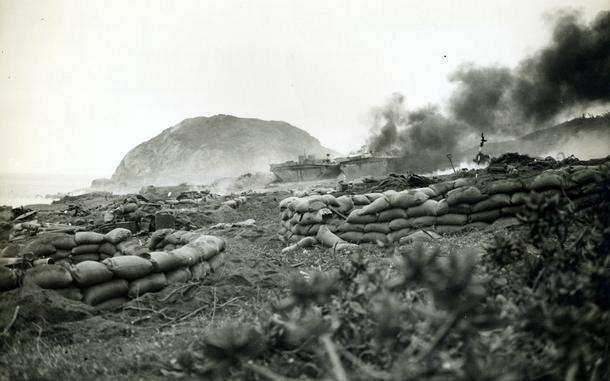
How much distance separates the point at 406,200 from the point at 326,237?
144cm

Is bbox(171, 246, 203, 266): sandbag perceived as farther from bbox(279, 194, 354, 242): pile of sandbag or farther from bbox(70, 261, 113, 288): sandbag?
bbox(279, 194, 354, 242): pile of sandbag

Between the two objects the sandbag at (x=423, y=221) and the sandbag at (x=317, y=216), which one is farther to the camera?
the sandbag at (x=317, y=216)

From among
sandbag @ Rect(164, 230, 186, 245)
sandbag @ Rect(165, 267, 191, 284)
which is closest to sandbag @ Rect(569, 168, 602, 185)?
sandbag @ Rect(165, 267, 191, 284)

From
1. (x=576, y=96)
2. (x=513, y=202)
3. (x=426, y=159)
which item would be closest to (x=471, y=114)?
(x=426, y=159)

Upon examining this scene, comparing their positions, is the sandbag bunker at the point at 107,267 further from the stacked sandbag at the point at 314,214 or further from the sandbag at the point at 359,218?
the sandbag at the point at 359,218

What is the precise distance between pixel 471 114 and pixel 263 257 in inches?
766

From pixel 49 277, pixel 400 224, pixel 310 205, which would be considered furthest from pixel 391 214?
pixel 49 277

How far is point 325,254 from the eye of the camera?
20.5 feet

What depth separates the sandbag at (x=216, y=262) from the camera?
5.17 metres

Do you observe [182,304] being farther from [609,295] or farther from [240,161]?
[240,161]

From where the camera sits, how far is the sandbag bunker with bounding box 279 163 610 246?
6.06 meters

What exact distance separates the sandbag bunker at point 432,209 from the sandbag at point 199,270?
1941 millimetres

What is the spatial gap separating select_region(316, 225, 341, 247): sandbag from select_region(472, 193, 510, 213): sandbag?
7.40ft

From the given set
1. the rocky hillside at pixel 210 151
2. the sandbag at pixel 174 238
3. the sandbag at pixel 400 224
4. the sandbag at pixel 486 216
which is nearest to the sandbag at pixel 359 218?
the sandbag at pixel 400 224
